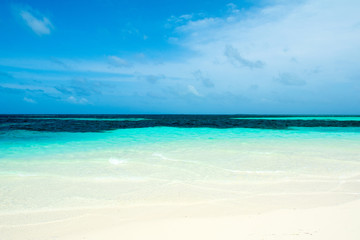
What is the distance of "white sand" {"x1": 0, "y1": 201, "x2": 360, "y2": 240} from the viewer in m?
3.24

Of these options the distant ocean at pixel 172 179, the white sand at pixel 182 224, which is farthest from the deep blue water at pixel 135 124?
the white sand at pixel 182 224

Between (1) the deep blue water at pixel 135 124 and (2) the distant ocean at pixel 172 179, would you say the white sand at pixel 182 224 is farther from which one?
(1) the deep blue water at pixel 135 124

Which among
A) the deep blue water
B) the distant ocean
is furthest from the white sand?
the deep blue water

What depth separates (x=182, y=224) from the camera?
3.62 m

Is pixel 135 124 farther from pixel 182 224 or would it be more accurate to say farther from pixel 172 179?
pixel 182 224

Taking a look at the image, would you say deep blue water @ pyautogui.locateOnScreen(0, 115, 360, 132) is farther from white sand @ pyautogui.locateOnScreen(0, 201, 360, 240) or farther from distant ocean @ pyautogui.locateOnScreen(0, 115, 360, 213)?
white sand @ pyautogui.locateOnScreen(0, 201, 360, 240)

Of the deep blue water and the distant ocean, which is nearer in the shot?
the distant ocean

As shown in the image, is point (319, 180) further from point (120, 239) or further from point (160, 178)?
point (120, 239)

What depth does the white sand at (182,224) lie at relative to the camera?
10.6 ft

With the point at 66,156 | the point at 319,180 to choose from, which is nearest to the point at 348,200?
the point at 319,180

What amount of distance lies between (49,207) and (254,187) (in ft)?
14.8

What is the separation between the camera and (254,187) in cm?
545

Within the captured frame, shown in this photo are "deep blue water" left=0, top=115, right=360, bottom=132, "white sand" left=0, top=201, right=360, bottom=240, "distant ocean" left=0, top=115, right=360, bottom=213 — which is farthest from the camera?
"deep blue water" left=0, top=115, right=360, bottom=132

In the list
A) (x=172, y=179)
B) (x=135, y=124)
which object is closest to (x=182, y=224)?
(x=172, y=179)
